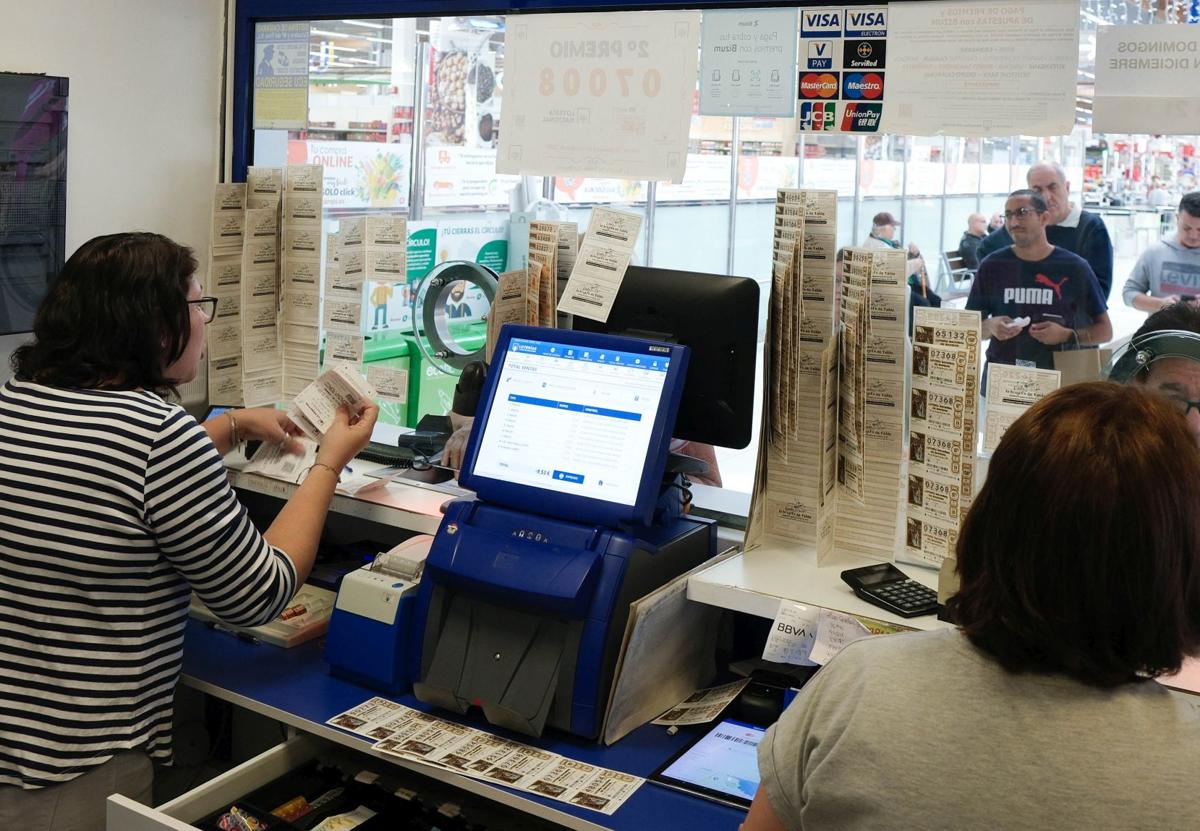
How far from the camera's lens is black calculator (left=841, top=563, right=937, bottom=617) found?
6.30ft

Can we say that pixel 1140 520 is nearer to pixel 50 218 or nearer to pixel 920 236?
pixel 50 218

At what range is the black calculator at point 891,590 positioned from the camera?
1.92m

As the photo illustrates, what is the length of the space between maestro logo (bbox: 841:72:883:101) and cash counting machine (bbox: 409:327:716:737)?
1.97ft

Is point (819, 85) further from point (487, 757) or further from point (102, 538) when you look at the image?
point (102, 538)

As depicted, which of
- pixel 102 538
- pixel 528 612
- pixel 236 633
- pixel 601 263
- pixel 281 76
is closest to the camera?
Answer: pixel 102 538

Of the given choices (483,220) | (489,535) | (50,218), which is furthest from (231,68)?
(489,535)

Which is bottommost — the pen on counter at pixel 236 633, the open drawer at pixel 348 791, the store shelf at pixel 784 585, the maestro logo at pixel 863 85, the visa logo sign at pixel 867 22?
the open drawer at pixel 348 791

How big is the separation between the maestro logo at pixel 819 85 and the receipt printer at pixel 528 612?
0.88 m

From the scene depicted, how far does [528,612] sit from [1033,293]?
79.8 inches

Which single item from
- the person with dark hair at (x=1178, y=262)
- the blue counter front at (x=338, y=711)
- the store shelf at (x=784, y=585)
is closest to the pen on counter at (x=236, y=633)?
the blue counter front at (x=338, y=711)

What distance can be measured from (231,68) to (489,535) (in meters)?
1.77

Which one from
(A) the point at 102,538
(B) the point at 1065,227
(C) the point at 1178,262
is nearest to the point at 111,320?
(A) the point at 102,538

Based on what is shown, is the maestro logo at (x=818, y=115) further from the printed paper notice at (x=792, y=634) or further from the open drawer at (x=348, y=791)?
the open drawer at (x=348, y=791)

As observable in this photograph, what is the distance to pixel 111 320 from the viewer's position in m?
1.91
